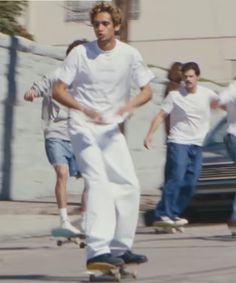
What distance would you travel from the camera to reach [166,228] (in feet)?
43.4

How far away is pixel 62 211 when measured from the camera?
38.0 feet

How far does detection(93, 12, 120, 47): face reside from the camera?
894cm

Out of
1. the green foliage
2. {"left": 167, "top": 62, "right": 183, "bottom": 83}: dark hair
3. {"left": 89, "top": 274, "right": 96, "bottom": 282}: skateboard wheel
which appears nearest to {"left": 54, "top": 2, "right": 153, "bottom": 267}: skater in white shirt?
{"left": 89, "top": 274, "right": 96, "bottom": 282}: skateboard wheel

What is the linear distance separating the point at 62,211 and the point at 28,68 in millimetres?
4827

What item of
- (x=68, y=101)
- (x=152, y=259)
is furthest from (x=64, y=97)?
(x=152, y=259)

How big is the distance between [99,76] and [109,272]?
1399mm

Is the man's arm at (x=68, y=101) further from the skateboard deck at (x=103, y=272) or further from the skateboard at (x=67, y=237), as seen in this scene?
the skateboard at (x=67, y=237)

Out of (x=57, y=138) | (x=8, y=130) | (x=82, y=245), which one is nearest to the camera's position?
(x=82, y=245)

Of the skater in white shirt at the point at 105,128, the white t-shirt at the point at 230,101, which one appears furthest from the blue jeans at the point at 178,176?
the skater in white shirt at the point at 105,128

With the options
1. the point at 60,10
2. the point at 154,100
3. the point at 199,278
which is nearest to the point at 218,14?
the point at 60,10

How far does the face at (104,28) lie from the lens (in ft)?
29.3

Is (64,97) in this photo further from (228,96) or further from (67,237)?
(228,96)

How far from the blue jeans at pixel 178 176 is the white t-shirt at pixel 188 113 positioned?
11cm

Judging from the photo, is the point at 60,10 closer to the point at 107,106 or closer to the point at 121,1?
the point at 121,1
